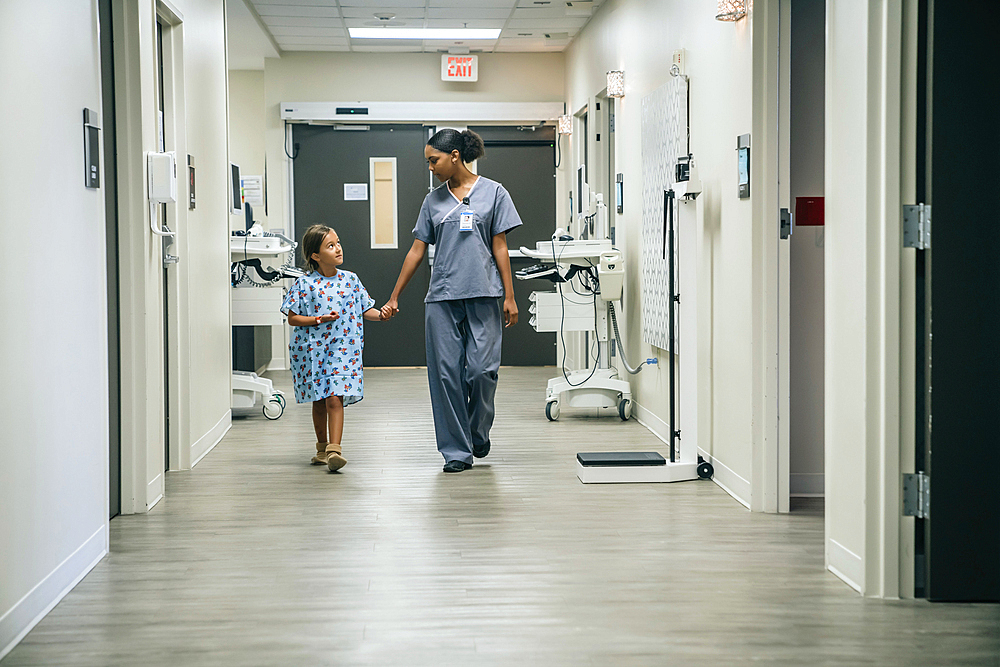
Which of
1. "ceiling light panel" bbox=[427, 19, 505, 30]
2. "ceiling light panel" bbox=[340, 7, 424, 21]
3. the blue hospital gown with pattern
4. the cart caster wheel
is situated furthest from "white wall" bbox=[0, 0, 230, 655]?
"ceiling light panel" bbox=[427, 19, 505, 30]

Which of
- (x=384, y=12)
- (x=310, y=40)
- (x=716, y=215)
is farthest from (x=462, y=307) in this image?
(x=310, y=40)

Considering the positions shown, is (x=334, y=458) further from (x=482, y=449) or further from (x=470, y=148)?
(x=470, y=148)

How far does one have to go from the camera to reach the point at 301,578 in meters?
2.85

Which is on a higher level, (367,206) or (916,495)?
(367,206)

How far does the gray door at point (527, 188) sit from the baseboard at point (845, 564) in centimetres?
602

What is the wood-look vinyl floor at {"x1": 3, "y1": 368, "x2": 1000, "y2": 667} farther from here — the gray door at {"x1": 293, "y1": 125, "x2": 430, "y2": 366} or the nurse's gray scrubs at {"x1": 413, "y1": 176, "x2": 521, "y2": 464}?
the gray door at {"x1": 293, "y1": 125, "x2": 430, "y2": 366}

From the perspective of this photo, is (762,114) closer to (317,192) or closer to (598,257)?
(598,257)

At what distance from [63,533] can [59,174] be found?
956 millimetres

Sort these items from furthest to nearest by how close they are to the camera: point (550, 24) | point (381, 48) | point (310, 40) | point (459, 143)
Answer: point (381, 48) < point (310, 40) < point (550, 24) < point (459, 143)

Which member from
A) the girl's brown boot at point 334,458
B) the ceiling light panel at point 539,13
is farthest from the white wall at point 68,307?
the ceiling light panel at point 539,13

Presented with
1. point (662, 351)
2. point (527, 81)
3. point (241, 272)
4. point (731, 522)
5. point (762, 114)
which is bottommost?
point (731, 522)

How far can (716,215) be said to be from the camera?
420 cm

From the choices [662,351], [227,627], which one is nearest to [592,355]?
[662,351]

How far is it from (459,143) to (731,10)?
130 centimetres
